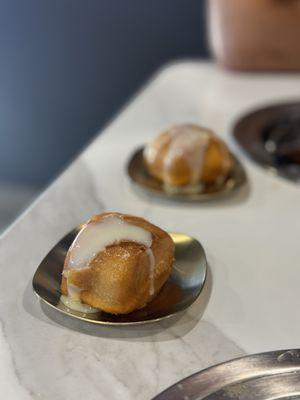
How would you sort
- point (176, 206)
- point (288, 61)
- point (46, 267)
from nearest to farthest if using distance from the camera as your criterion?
1. point (46, 267)
2. point (176, 206)
3. point (288, 61)

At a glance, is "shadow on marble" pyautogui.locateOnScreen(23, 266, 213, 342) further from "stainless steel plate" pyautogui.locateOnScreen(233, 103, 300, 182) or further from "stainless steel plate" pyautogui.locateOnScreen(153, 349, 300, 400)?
"stainless steel plate" pyautogui.locateOnScreen(233, 103, 300, 182)

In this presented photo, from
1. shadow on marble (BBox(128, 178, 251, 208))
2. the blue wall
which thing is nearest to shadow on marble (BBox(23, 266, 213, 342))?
shadow on marble (BBox(128, 178, 251, 208))

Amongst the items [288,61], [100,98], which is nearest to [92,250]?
[288,61]

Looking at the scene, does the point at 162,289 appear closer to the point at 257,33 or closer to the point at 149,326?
the point at 149,326

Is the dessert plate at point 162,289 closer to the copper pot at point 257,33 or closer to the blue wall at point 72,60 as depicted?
the copper pot at point 257,33

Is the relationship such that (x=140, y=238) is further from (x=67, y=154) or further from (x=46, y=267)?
(x=67, y=154)

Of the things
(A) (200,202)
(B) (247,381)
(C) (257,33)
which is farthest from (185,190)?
(C) (257,33)
